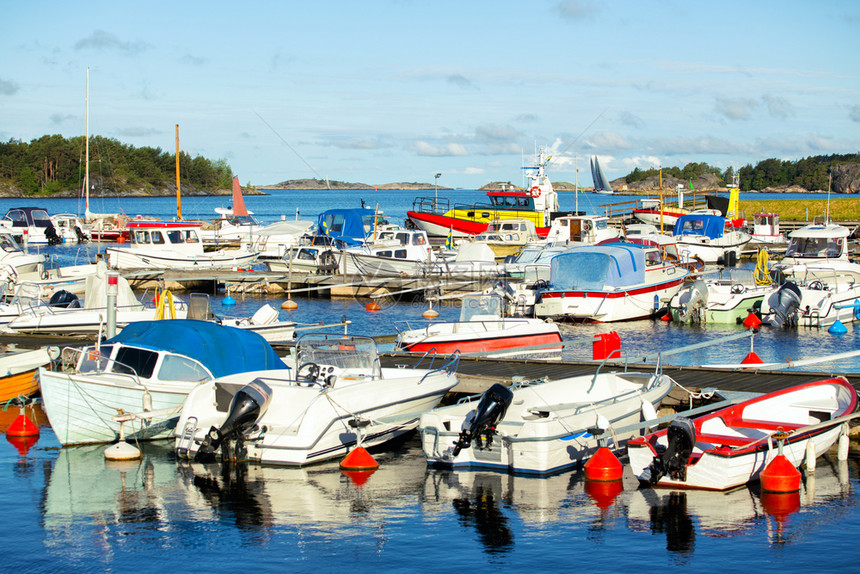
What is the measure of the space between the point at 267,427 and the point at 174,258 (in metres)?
28.3

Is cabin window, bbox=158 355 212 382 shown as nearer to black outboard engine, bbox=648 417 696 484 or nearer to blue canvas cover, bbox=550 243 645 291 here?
black outboard engine, bbox=648 417 696 484

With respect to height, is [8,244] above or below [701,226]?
below

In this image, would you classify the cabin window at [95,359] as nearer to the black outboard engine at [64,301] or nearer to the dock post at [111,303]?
the dock post at [111,303]

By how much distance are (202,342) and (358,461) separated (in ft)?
12.2

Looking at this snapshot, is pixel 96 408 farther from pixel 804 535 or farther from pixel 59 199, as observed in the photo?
pixel 59 199

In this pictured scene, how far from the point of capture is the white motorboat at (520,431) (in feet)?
42.4

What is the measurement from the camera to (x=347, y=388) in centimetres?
1398

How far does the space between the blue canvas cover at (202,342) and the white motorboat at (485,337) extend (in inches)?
200

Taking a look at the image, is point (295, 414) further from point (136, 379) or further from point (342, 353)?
point (136, 379)

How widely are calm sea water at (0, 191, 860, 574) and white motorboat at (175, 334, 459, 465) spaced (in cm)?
35

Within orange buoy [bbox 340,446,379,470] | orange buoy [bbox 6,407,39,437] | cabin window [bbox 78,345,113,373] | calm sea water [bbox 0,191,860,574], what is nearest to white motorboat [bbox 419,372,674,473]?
calm sea water [bbox 0,191,860,574]

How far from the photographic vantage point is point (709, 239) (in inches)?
1972

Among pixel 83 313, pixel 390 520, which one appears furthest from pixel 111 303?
pixel 390 520

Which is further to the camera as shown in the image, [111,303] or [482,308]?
[482,308]
